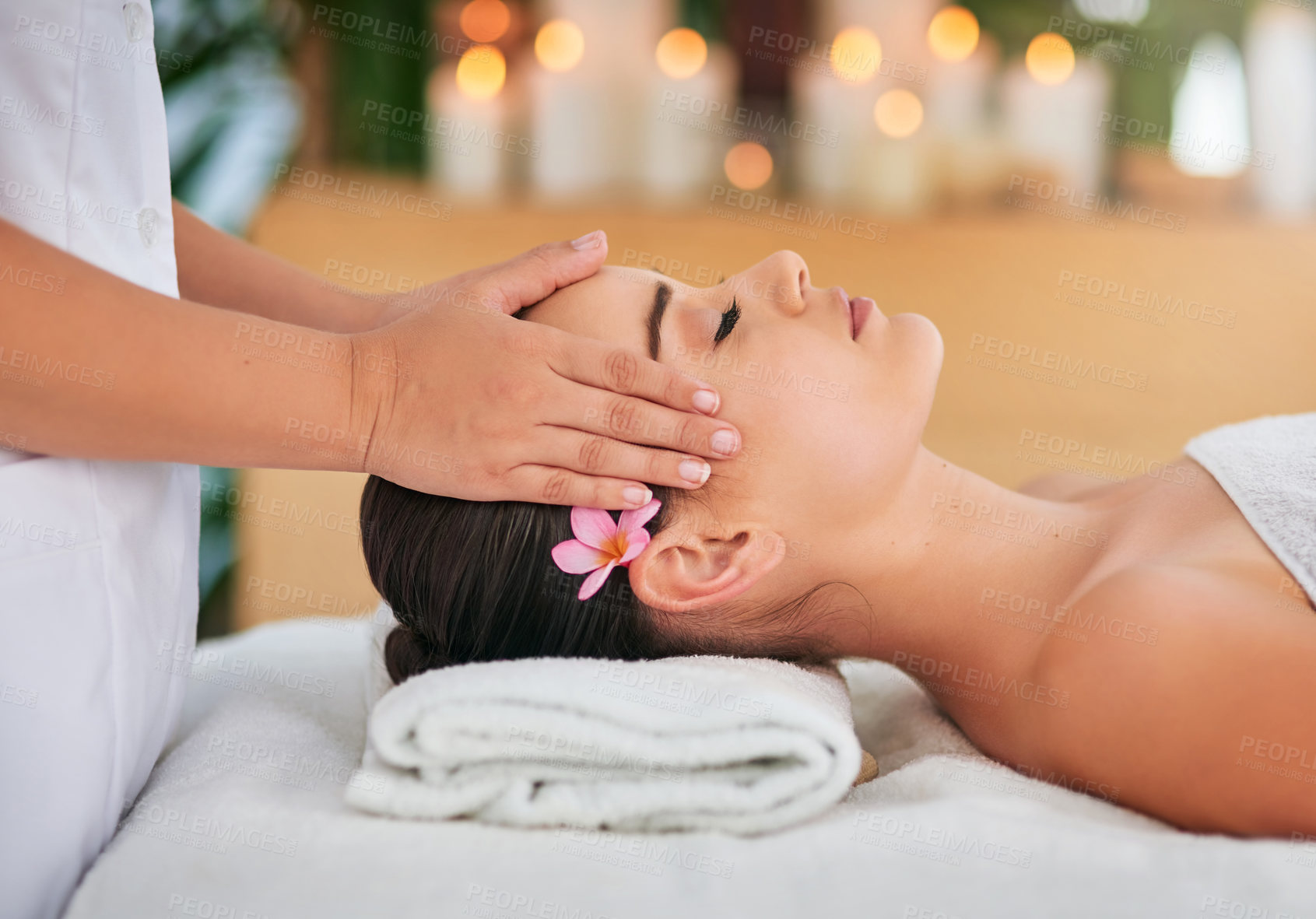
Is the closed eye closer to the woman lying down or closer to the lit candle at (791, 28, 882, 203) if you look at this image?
the woman lying down

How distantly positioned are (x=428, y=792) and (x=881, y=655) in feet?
1.81

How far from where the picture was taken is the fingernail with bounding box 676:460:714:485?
0.91m

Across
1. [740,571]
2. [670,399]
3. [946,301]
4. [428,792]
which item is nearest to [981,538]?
[740,571]

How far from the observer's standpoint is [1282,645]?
0.80 metres

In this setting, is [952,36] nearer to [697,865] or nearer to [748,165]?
[748,165]

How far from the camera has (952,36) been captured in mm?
2291

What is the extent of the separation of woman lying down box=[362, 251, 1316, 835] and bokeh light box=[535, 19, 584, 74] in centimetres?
143

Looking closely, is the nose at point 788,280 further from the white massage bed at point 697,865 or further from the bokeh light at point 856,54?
the bokeh light at point 856,54

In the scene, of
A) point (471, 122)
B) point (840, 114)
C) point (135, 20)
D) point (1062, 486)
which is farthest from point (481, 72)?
point (1062, 486)

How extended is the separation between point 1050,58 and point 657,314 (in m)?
1.77

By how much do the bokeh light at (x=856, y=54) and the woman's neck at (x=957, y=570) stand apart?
1478mm

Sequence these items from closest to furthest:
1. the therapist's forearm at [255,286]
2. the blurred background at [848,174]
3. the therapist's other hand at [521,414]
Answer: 1. the therapist's other hand at [521,414]
2. the therapist's forearm at [255,286]
3. the blurred background at [848,174]

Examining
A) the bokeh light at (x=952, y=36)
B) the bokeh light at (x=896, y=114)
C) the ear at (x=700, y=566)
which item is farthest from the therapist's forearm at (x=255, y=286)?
the bokeh light at (x=952, y=36)

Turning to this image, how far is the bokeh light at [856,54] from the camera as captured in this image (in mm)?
2277
